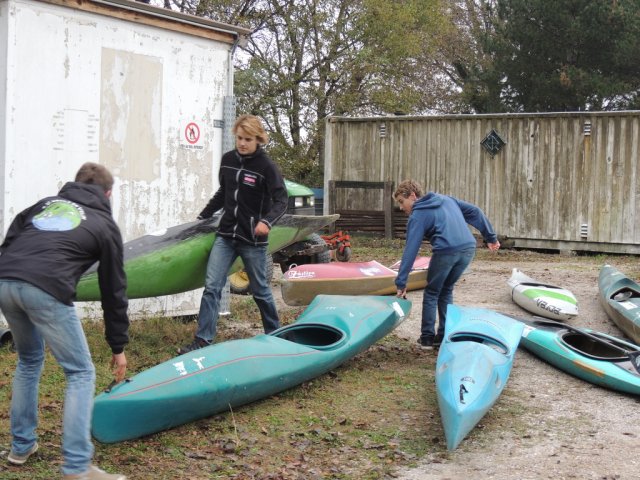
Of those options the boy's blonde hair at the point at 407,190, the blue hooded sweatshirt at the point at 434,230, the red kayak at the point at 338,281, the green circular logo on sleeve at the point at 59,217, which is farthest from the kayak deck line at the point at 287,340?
the red kayak at the point at 338,281

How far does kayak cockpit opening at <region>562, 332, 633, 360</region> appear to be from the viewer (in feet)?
22.5

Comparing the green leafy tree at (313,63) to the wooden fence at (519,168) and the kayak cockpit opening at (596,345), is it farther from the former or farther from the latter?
the kayak cockpit opening at (596,345)

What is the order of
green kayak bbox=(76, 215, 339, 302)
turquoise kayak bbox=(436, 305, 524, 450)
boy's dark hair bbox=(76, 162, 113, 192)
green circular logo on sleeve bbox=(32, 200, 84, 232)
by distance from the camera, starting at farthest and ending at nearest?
green kayak bbox=(76, 215, 339, 302), turquoise kayak bbox=(436, 305, 524, 450), boy's dark hair bbox=(76, 162, 113, 192), green circular logo on sleeve bbox=(32, 200, 84, 232)

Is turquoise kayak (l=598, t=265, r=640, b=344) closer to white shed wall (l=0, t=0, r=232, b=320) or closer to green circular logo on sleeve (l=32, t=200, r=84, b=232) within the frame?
white shed wall (l=0, t=0, r=232, b=320)

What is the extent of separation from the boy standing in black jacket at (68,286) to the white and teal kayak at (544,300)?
5863mm

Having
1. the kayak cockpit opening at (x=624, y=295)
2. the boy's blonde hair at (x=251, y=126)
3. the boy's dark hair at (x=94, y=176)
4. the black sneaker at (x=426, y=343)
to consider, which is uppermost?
the boy's blonde hair at (x=251, y=126)

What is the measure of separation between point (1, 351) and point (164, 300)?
1672 mm

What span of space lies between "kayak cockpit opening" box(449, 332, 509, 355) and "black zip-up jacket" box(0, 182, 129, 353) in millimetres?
3237

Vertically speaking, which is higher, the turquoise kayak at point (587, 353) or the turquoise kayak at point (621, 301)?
the turquoise kayak at point (621, 301)

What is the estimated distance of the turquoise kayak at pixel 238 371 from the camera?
4734 mm

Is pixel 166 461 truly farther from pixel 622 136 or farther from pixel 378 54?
pixel 378 54

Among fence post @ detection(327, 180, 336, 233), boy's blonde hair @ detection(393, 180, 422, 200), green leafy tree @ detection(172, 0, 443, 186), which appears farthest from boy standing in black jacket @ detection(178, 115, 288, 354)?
green leafy tree @ detection(172, 0, 443, 186)

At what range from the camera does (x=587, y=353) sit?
702 cm

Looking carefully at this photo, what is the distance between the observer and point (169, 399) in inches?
193
